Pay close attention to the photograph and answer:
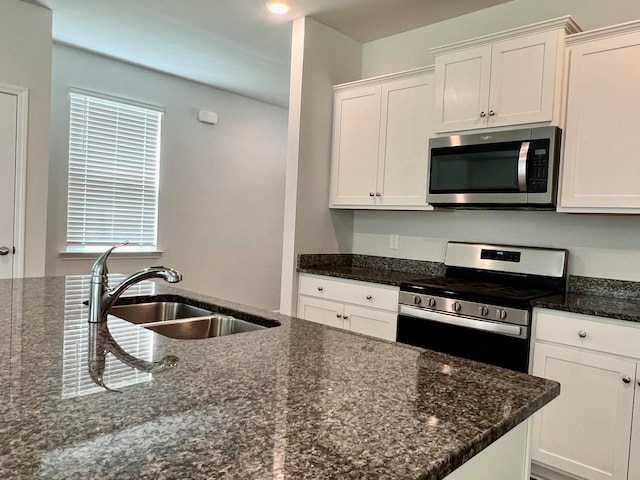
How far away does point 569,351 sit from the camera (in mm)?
2193

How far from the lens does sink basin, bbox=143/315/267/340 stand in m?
1.72

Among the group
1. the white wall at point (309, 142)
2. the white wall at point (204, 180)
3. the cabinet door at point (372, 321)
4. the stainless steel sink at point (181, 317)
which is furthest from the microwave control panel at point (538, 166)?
the white wall at point (204, 180)

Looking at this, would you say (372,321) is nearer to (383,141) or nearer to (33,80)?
(383,141)

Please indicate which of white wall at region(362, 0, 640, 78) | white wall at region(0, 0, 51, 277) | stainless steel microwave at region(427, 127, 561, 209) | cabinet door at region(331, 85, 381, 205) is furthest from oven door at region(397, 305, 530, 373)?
white wall at region(0, 0, 51, 277)

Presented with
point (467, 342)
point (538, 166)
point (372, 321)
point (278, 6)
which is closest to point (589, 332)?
point (467, 342)

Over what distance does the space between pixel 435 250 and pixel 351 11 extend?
5.61 feet

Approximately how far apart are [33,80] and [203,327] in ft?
8.27

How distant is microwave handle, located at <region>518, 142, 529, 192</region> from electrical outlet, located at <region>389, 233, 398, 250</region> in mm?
1195

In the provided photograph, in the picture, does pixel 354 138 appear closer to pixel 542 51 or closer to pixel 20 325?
pixel 542 51

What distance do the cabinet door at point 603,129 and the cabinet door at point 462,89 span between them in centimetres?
45

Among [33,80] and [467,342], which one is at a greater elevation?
[33,80]

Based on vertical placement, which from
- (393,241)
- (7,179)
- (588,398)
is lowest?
(588,398)

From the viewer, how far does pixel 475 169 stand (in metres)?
2.79

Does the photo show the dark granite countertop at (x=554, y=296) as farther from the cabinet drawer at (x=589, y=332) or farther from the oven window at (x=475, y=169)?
the oven window at (x=475, y=169)
